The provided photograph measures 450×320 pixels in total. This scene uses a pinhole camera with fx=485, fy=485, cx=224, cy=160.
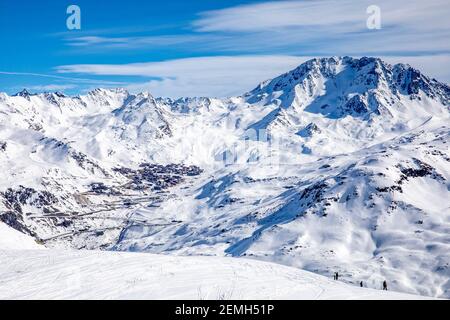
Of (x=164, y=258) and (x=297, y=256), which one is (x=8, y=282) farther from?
(x=297, y=256)

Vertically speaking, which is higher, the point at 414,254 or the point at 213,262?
the point at 213,262
